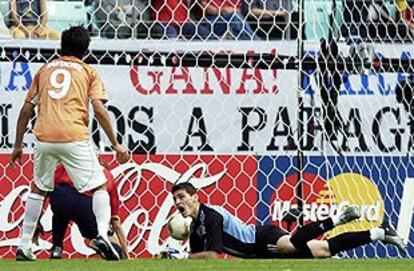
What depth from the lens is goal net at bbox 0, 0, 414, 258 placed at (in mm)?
12914

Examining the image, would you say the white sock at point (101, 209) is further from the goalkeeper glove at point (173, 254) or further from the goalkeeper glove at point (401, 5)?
the goalkeeper glove at point (401, 5)

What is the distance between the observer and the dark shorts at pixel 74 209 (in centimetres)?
1230

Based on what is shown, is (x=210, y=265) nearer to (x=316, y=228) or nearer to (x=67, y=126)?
(x=67, y=126)

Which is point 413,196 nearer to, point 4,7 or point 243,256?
point 243,256

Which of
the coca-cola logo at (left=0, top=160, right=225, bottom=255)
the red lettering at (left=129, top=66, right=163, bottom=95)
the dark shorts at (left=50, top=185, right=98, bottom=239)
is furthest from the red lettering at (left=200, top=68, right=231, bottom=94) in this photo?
the dark shorts at (left=50, top=185, right=98, bottom=239)

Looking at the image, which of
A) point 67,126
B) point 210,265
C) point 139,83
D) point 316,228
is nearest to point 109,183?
point 139,83

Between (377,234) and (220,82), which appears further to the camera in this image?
(220,82)

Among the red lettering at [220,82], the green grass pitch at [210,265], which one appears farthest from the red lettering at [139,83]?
the green grass pitch at [210,265]

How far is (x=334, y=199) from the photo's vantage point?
13.4m

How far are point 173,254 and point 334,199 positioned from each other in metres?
1.70

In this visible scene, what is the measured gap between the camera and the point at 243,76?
42.9 feet

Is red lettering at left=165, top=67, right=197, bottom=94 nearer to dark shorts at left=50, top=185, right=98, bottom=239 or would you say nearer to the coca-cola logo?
the coca-cola logo

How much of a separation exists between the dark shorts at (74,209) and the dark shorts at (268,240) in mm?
1326

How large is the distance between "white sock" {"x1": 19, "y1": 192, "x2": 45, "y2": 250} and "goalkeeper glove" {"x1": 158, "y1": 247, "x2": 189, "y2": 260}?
1441 millimetres
